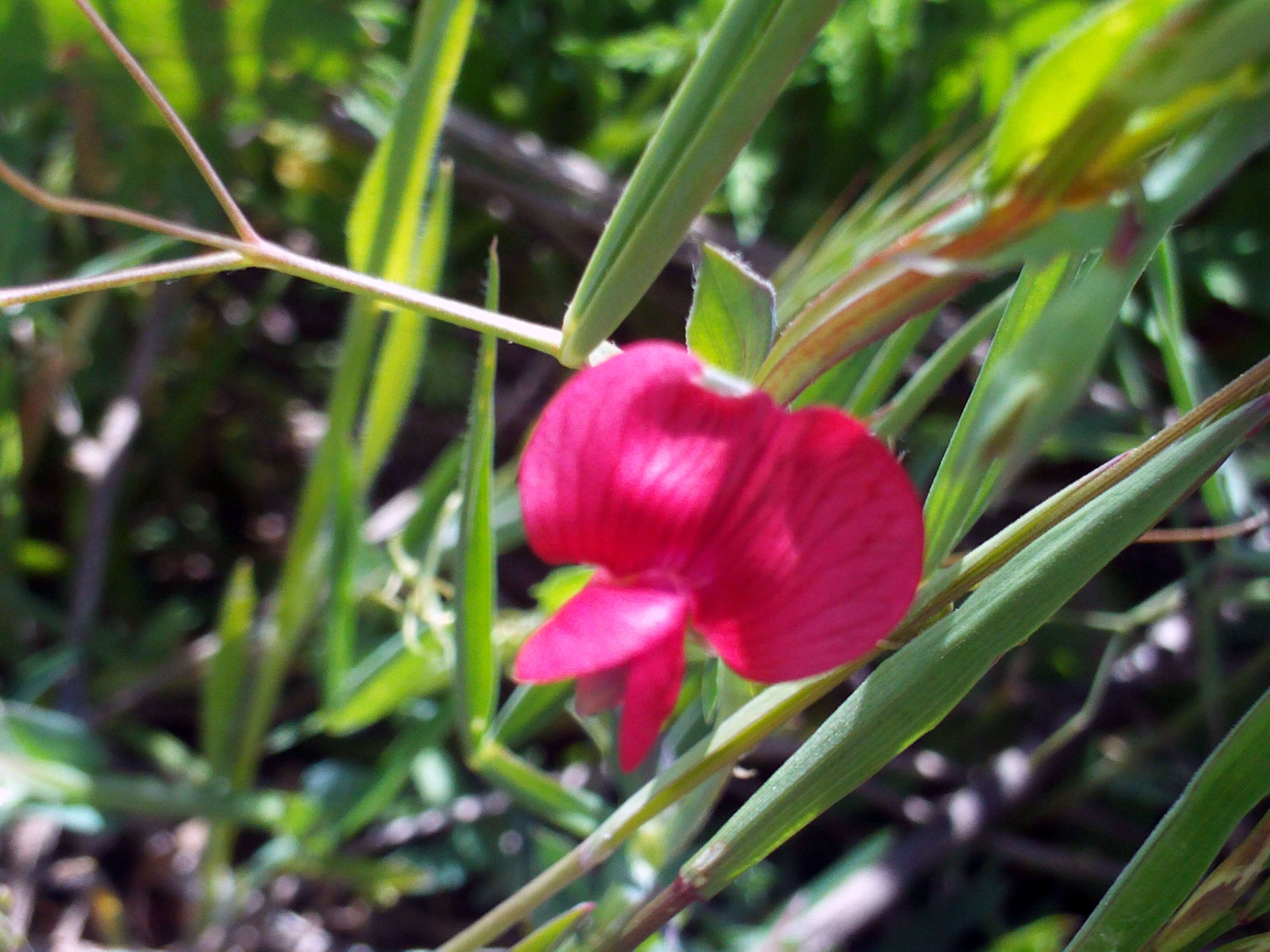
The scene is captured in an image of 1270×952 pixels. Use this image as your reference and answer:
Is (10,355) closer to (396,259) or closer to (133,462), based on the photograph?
(133,462)

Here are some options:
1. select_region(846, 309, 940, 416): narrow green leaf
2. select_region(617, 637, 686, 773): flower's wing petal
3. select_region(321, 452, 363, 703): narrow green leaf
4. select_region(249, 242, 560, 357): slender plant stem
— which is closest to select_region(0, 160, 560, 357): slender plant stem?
select_region(249, 242, 560, 357): slender plant stem

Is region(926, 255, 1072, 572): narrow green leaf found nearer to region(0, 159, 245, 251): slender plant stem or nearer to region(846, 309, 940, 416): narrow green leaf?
region(846, 309, 940, 416): narrow green leaf

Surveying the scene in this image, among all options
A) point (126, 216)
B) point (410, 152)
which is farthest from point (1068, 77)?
point (410, 152)

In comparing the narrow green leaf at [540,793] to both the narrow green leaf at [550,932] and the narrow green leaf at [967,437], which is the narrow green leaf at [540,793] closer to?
the narrow green leaf at [550,932]

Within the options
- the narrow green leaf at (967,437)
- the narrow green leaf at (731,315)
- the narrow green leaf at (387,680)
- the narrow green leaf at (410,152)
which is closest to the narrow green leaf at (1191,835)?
the narrow green leaf at (967,437)

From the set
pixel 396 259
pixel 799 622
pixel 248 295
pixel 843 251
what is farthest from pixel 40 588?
pixel 799 622

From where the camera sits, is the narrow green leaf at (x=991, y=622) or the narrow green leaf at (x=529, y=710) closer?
the narrow green leaf at (x=991, y=622)

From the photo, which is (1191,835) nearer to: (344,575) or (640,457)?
(640,457)
